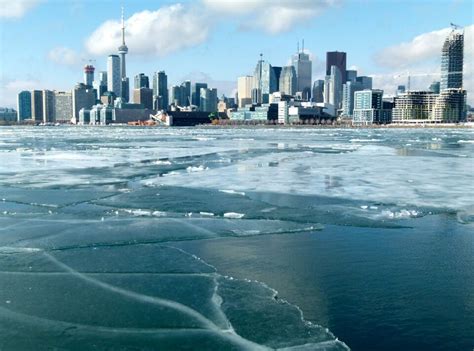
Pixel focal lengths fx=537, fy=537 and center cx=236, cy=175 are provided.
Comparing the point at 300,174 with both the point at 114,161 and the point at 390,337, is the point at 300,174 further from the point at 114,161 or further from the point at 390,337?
the point at 390,337

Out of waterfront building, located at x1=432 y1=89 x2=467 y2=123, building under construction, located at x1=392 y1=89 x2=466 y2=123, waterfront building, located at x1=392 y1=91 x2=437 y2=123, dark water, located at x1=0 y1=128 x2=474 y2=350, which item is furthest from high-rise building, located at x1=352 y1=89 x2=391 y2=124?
dark water, located at x1=0 y1=128 x2=474 y2=350

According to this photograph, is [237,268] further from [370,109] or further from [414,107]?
[370,109]

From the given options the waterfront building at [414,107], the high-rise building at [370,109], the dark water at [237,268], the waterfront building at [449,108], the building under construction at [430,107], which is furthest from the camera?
the high-rise building at [370,109]

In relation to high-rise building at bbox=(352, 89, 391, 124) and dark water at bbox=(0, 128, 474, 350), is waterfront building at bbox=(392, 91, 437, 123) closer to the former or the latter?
high-rise building at bbox=(352, 89, 391, 124)

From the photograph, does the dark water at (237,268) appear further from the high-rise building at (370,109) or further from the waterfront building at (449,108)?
the high-rise building at (370,109)

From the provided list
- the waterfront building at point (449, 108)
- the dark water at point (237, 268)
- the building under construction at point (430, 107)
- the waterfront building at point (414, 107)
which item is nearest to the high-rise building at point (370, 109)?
the building under construction at point (430, 107)

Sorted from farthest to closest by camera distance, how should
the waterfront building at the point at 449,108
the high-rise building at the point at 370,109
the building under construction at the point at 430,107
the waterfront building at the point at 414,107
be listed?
the high-rise building at the point at 370,109, the waterfront building at the point at 414,107, the building under construction at the point at 430,107, the waterfront building at the point at 449,108
